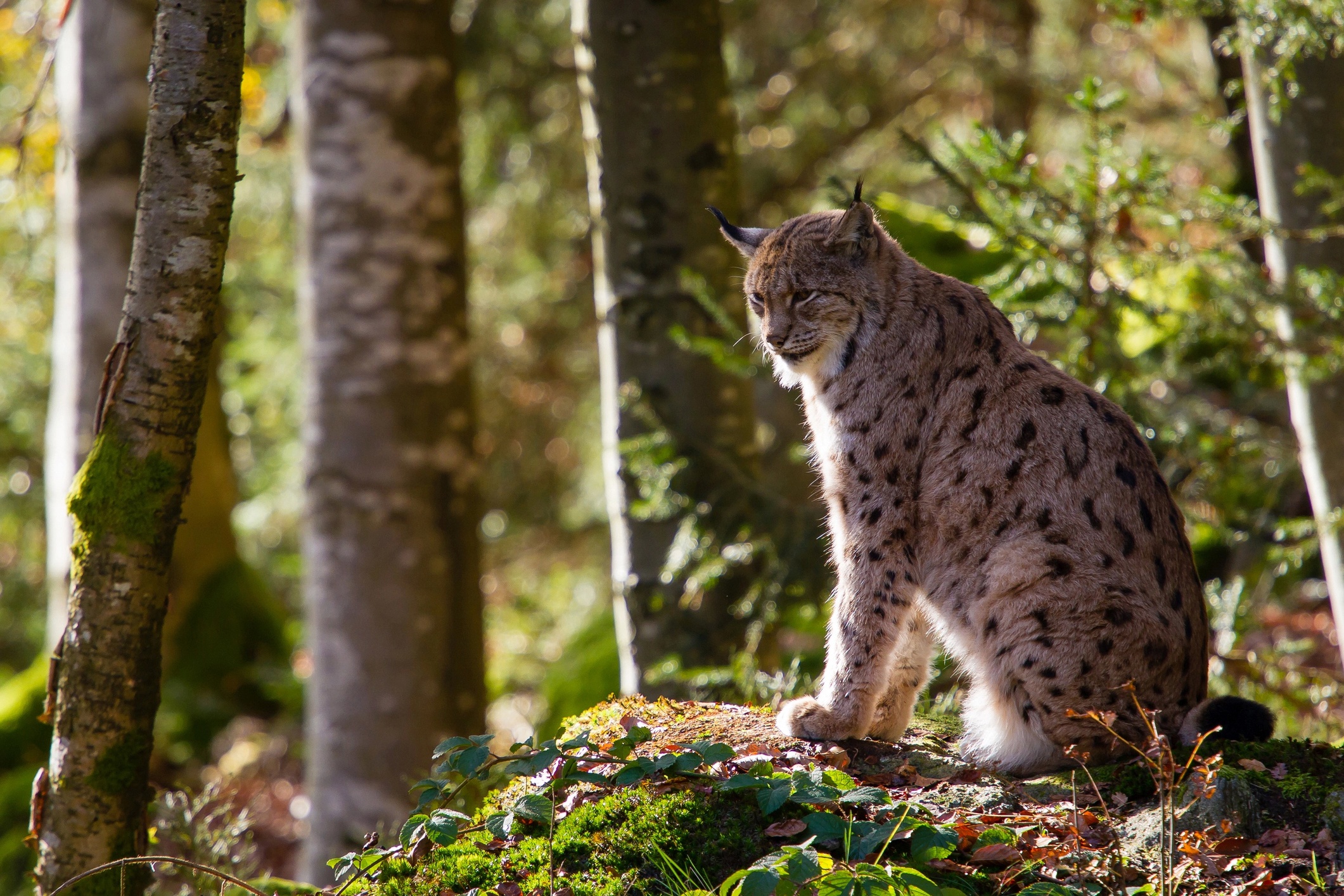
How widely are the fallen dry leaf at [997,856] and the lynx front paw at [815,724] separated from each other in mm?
775

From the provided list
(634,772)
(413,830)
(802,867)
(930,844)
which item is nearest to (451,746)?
(413,830)

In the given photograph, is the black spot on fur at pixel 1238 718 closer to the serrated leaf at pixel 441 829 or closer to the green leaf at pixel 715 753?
the green leaf at pixel 715 753

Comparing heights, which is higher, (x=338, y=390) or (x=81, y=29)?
(x=81, y=29)

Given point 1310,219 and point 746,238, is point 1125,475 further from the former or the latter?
point 1310,219

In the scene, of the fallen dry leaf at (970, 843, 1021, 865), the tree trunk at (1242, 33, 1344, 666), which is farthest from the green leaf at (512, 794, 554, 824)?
the tree trunk at (1242, 33, 1344, 666)

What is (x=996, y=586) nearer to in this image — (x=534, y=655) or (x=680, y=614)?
(x=680, y=614)

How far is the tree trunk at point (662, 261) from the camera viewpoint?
550 centimetres

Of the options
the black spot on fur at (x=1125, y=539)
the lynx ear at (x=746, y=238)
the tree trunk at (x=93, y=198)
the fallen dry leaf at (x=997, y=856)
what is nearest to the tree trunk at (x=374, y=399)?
the tree trunk at (x=93, y=198)

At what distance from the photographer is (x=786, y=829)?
293 centimetres

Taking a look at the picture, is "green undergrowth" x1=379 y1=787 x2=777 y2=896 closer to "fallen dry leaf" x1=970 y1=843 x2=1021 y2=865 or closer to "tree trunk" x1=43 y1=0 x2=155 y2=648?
"fallen dry leaf" x1=970 y1=843 x2=1021 y2=865

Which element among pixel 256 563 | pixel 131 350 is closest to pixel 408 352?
pixel 131 350

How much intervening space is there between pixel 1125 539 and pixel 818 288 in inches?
52.0

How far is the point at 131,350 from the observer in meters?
3.12

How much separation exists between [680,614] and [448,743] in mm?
2826
